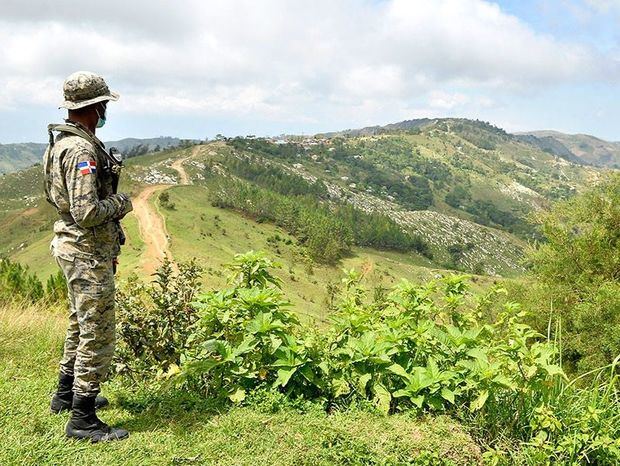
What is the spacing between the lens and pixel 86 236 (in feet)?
12.1

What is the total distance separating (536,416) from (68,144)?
13.6 feet

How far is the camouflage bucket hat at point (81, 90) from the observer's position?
12.2 ft

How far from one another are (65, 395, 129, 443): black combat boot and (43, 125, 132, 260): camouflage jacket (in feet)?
3.80

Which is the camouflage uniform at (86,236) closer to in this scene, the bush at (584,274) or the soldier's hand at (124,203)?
the soldier's hand at (124,203)

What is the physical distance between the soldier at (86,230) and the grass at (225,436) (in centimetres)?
26

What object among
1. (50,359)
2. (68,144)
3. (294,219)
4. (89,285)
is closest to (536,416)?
(89,285)

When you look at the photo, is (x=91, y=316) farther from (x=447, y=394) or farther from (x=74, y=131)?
(x=447, y=394)

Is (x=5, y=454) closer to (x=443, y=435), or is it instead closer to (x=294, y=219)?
(x=443, y=435)

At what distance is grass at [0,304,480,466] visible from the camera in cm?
342

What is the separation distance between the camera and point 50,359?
5.37 m

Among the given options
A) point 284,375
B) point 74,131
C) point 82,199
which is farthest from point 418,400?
point 74,131

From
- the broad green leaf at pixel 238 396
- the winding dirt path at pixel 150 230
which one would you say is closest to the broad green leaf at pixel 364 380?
the broad green leaf at pixel 238 396

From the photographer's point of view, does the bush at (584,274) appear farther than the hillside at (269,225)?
No

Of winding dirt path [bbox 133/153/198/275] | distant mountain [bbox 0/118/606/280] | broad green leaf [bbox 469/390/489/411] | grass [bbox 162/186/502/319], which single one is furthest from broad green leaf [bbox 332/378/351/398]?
distant mountain [bbox 0/118/606/280]
